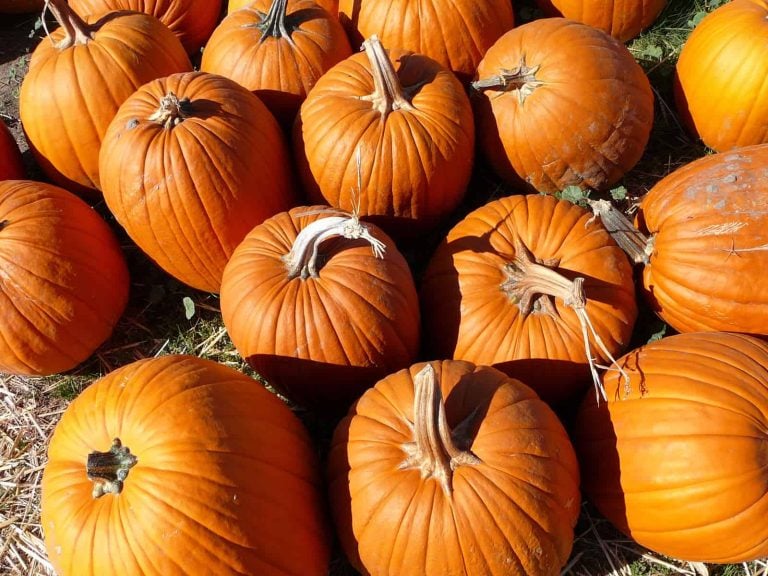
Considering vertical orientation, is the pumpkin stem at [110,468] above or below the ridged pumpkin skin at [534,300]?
above

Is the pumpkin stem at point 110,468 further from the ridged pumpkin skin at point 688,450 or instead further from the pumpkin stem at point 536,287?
the ridged pumpkin skin at point 688,450

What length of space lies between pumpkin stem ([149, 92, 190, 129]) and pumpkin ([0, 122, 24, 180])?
4.75ft

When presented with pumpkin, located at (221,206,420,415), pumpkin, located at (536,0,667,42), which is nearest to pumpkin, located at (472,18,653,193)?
pumpkin, located at (536,0,667,42)

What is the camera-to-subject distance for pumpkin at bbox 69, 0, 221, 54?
15.4 feet

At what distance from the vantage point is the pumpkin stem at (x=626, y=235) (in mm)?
3186

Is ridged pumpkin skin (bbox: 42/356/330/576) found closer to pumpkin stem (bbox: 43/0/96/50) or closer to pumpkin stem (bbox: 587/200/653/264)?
pumpkin stem (bbox: 587/200/653/264)

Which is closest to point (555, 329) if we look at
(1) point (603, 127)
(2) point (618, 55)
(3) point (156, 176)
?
(1) point (603, 127)

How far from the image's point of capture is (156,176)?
10.8 ft

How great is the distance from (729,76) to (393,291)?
7.64 ft

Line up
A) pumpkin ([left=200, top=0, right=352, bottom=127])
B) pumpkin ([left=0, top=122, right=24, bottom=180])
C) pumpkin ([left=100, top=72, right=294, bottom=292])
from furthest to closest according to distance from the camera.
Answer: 1. pumpkin ([left=0, top=122, right=24, bottom=180])
2. pumpkin ([left=200, top=0, right=352, bottom=127])
3. pumpkin ([left=100, top=72, right=294, bottom=292])

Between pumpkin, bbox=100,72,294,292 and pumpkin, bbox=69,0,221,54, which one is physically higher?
pumpkin, bbox=69,0,221,54

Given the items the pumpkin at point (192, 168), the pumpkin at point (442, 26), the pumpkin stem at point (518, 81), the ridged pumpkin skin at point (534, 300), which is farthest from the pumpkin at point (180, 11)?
the ridged pumpkin skin at point (534, 300)

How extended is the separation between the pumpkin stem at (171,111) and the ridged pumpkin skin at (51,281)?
0.77m

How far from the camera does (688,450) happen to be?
2535 millimetres
